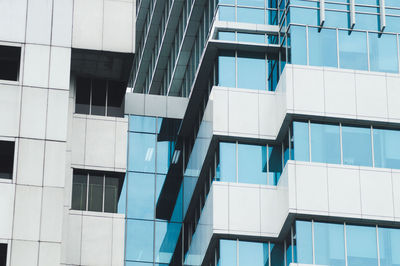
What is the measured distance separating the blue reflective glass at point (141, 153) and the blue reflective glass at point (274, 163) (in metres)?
11.7

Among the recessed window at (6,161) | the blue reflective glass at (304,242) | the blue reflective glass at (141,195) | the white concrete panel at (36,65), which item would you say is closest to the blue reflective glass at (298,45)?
the blue reflective glass at (304,242)

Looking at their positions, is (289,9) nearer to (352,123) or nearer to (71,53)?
(352,123)

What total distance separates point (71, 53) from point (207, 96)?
11404mm

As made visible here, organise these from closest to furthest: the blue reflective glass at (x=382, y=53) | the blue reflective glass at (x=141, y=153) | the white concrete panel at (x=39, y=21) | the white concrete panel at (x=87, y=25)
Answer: the white concrete panel at (x=39, y=21) < the white concrete panel at (x=87, y=25) < the blue reflective glass at (x=382, y=53) < the blue reflective glass at (x=141, y=153)

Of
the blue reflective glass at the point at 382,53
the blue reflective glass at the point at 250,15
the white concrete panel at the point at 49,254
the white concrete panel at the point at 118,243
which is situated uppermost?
the blue reflective glass at the point at 250,15

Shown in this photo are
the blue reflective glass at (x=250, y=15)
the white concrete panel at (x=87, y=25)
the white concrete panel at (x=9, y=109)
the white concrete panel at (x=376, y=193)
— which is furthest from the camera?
the blue reflective glass at (x=250, y=15)

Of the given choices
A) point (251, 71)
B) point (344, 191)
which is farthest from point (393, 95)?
point (251, 71)

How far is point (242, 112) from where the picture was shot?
54844 millimetres

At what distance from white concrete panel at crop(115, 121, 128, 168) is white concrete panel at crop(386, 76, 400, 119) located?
1270 centimetres

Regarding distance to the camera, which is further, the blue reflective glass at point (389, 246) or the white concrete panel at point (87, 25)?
the blue reflective glass at point (389, 246)

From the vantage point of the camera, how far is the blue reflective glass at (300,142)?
171 ft

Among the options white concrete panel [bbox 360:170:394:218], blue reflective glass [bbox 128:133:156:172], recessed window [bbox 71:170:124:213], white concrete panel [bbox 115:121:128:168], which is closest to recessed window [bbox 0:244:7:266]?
recessed window [bbox 71:170:124:213]

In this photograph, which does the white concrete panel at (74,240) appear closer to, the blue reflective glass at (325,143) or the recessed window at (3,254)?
the recessed window at (3,254)

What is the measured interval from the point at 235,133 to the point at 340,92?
536 cm
